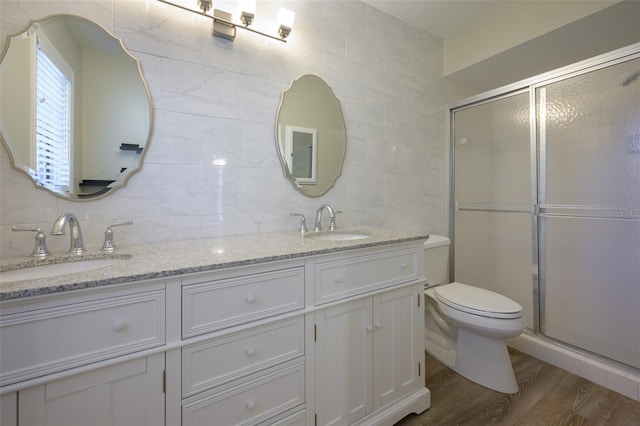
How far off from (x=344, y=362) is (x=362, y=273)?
0.39 meters

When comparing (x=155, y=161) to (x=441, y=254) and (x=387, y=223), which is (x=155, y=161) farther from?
(x=441, y=254)

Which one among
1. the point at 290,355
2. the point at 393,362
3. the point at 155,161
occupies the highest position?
the point at 155,161

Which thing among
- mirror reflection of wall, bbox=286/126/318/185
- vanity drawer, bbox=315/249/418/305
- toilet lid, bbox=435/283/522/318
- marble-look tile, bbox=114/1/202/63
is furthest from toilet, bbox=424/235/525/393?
marble-look tile, bbox=114/1/202/63

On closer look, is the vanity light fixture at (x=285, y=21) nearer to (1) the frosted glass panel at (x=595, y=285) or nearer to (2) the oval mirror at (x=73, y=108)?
(2) the oval mirror at (x=73, y=108)

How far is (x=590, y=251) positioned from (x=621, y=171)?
1.65 ft

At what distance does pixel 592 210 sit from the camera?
1750mm

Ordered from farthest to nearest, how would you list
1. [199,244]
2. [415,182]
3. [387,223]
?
[415,182], [387,223], [199,244]

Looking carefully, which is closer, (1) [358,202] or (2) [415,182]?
(1) [358,202]

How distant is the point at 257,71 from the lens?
61.2 inches

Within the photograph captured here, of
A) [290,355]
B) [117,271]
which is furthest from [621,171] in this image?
[117,271]

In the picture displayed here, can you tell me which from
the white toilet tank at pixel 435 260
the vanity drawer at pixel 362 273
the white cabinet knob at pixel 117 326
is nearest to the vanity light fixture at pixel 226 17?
the vanity drawer at pixel 362 273

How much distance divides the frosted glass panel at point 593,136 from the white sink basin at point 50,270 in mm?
2514

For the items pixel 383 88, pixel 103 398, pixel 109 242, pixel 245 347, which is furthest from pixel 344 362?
pixel 383 88

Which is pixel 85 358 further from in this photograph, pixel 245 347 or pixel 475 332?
pixel 475 332
